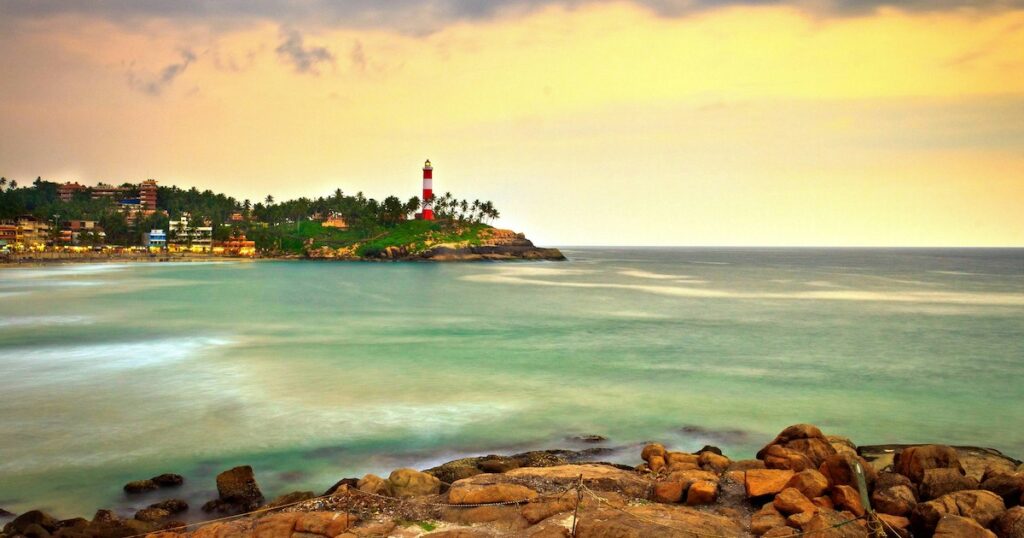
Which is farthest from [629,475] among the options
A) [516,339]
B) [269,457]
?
[516,339]

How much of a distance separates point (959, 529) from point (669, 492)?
3.76m

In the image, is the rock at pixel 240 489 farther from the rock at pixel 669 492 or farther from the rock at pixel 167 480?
the rock at pixel 669 492

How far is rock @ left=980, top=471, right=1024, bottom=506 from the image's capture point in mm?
9672

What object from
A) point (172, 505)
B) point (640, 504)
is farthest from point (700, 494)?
point (172, 505)

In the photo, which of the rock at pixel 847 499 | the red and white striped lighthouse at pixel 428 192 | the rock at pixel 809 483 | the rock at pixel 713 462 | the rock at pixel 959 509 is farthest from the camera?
the red and white striped lighthouse at pixel 428 192

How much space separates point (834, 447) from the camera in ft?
42.1

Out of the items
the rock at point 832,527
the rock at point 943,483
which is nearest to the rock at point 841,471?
the rock at point 943,483

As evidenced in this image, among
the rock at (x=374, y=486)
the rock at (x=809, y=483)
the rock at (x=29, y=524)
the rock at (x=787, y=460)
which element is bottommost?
the rock at (x=29, y=524)

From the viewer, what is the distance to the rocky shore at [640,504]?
8875 mm

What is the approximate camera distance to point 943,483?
1016 centimetres

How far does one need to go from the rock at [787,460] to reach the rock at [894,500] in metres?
1.37

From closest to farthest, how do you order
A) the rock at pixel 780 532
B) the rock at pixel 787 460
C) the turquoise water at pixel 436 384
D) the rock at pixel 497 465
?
the rock at pixel 780 532
the rock at pixel 787 460
the rock at pixel 497 465
the turquoise water at pixel 436 384

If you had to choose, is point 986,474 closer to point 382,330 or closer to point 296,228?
point 382,330

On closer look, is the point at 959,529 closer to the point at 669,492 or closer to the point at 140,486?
the point at 669,492
